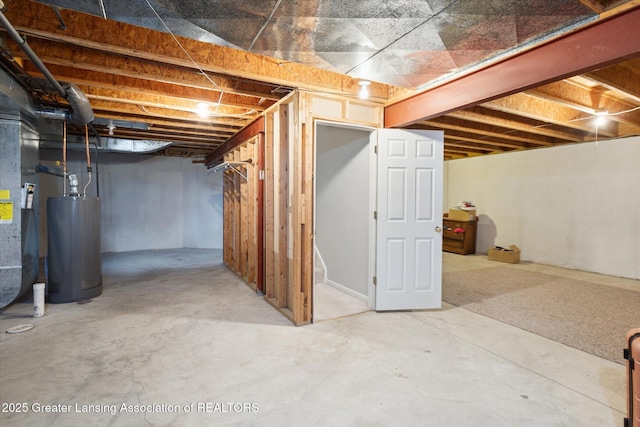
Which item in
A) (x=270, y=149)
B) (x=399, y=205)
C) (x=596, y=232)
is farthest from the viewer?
(x=596, y=232)

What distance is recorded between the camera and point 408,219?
11.5ft

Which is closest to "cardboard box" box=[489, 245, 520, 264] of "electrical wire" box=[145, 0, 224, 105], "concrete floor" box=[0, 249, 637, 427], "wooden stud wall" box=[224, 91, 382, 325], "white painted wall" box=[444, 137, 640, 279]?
"white painted wall" box=[444, 137, 640, 279]

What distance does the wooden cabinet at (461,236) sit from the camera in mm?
7250

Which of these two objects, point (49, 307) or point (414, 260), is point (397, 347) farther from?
point (49, 307)

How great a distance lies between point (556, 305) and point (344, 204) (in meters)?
2.85

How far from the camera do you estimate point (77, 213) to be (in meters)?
3.82

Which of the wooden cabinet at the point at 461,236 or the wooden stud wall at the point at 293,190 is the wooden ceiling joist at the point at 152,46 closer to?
the wooden stud wall at the point at 293,190

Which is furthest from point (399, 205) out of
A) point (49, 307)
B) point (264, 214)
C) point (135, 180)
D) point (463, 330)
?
point (135, 180)

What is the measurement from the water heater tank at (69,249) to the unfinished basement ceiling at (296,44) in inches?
51.4

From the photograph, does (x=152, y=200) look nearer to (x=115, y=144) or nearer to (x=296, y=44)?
(x=115, y=144)

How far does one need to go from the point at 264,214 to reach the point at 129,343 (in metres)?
1.93

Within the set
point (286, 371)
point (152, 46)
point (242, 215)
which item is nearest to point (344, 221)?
point (242, 215)

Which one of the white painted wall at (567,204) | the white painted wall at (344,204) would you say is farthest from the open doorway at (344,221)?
the white painted wall at (567,204)

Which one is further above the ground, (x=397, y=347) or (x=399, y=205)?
(x=399, y=205)
